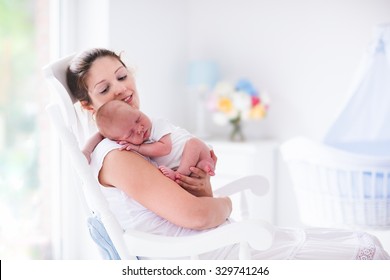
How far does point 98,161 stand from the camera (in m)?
1.46

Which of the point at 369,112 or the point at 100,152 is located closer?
the point at 100,152

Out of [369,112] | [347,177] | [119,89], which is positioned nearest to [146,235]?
[119,89]

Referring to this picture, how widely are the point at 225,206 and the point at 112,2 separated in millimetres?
1616

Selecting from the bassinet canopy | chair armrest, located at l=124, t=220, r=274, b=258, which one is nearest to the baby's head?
chair armrest, located at l=124, t=220, r=274, b=258

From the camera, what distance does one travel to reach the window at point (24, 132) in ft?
8.76

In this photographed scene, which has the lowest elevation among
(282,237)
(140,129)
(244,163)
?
(244,163)

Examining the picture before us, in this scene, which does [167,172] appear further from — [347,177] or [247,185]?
[347,177]

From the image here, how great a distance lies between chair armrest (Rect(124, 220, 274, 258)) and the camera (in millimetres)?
1368

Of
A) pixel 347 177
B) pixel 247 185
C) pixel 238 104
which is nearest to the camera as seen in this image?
pixel 247 185

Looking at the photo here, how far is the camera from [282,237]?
1.64 metres

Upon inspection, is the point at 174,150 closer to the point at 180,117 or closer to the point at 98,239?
the point at 98,239

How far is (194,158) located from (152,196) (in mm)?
183

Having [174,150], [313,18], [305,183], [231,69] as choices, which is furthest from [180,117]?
[174,150]

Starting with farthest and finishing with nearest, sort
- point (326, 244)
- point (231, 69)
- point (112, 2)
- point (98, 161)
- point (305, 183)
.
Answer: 1. point (231, 69)
2. point (112, 2)
3. point (305, 183)
4. point (326, 244)
5. point (98, 161)
